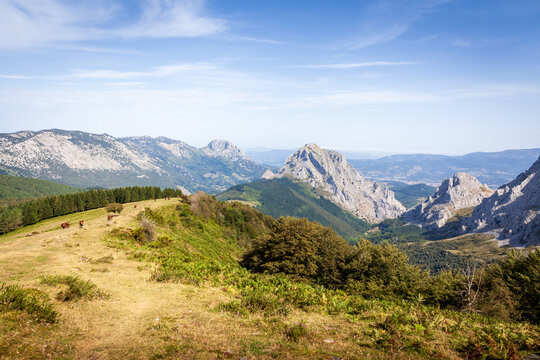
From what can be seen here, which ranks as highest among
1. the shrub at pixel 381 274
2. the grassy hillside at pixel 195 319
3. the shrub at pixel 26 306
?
the shrub at pixel 26 306

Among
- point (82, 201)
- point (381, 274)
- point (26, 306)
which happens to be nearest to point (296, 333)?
point (26, 306)

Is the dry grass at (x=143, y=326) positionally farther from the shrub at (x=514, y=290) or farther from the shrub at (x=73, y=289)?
the shrub at (x=514, y=290)

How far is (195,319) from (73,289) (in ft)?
29.7

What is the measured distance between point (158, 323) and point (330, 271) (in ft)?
98.7

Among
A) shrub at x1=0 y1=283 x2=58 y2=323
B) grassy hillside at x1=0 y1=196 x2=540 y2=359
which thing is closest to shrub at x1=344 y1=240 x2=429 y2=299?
grassy hillside at x1=0 y1=196 x2=540 y2=359

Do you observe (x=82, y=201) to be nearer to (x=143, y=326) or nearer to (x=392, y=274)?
(x=143, y=326)

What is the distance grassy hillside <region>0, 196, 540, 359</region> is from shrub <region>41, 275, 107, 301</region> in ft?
0.23

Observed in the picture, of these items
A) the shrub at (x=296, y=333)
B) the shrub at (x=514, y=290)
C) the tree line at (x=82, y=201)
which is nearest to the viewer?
the shrub at (x=296, y=333)

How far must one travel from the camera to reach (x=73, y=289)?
17.3 m

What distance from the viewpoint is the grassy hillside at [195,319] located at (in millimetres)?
11641

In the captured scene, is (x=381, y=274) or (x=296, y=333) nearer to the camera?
(x=296, y=333)

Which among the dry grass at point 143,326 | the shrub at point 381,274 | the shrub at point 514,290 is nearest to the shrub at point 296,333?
the dry grass at point 143,326

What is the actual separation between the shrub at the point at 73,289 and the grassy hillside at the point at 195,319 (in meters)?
0.07

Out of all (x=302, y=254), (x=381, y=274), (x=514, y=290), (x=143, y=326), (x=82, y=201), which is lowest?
(x=381, y=274)
